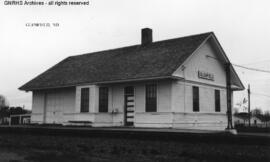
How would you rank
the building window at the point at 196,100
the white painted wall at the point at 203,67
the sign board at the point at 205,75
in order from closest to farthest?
the white painted wall at the point at 203,67
the building window at the point at 196,100
the sign board at the point at 205,75

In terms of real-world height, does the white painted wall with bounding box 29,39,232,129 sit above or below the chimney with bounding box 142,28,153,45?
below

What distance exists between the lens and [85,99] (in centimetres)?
2278

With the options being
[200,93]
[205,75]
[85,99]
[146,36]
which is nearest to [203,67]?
[205,75]

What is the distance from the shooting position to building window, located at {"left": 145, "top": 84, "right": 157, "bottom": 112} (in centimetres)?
1994

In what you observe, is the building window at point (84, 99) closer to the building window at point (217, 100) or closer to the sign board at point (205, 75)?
the sign board at point (205, 75)

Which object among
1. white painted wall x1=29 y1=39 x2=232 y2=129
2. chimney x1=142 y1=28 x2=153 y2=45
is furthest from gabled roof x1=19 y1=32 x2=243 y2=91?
white painted wall x1=29 y1=39 x2=232 y2=129

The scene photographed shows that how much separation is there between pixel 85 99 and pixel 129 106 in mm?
3300

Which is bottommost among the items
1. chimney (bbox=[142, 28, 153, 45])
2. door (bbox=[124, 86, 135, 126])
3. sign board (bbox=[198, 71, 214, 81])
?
door (bbox=[124, 86, 135, 126])

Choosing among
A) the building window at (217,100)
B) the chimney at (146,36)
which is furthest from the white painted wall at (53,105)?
the building window at (217,100)

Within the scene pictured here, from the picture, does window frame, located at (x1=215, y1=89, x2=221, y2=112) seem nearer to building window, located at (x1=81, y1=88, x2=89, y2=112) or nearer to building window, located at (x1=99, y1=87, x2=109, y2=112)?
building window, located at (x1=99, y1=87, x2=109, y2=112)

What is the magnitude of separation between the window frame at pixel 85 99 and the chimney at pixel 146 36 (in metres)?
5.46

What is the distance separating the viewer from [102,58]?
84.7 ft

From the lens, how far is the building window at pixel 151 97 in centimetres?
1994

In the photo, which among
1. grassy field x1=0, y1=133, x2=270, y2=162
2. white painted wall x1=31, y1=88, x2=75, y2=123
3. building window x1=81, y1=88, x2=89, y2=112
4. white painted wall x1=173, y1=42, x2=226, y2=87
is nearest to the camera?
grassy field x1=0, y1=133, x2=270, y2=162
